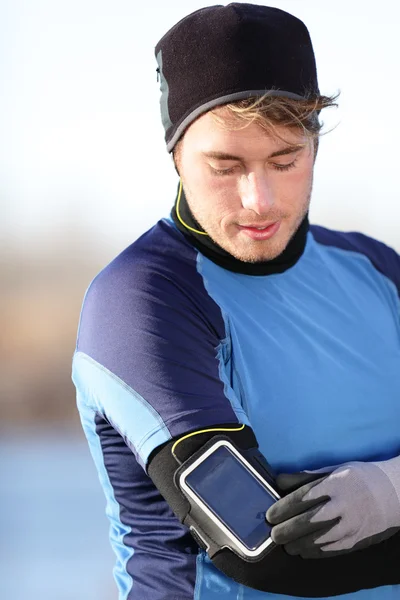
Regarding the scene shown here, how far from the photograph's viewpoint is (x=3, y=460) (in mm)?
9711

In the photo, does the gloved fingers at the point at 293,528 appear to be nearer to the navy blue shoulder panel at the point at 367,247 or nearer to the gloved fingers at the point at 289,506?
the gloved fingers at the point at 289,506

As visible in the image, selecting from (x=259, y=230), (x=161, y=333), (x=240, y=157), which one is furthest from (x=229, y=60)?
(x=161, y=333)

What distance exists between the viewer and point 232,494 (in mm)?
1620

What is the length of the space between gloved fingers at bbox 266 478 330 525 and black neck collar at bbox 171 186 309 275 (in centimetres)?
49

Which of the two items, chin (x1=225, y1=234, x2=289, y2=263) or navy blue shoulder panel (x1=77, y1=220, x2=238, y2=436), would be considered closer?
navy blue shoulder panel (x1=77, y1=220, x2=238, y2=436)

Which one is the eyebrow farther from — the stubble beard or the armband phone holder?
the armband phone holder

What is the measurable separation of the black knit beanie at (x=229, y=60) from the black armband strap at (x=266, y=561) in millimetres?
588

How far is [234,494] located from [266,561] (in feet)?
0.37

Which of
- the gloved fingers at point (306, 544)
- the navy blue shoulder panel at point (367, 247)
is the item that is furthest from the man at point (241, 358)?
the navy blue shoulder panel at point (367, 247)

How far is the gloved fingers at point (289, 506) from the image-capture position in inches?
63.1

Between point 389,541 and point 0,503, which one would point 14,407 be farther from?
point 389,541

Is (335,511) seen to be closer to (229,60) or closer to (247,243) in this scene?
(247,243)

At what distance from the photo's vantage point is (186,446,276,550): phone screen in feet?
5.26

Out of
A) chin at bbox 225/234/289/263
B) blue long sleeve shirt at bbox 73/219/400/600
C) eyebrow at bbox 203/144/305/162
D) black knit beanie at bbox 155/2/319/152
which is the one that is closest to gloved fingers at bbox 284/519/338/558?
blue long sleeve shirt at bbox 73/219/400/600
